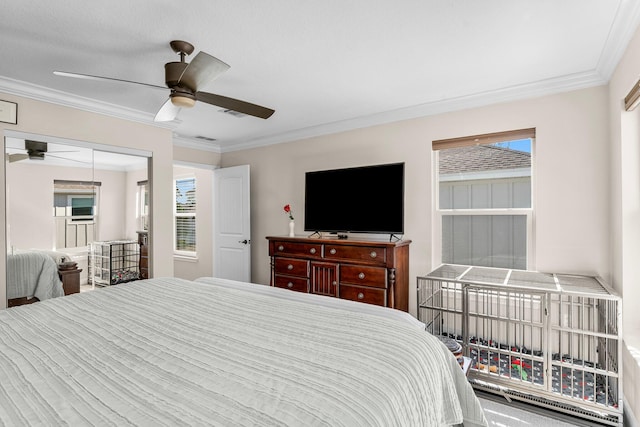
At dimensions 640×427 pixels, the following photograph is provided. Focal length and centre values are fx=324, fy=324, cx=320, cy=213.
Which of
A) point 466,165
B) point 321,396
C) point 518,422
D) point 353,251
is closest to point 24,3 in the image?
point 321,396

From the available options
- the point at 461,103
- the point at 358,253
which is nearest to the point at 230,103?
the point at 358,253

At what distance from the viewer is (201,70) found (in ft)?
6.25

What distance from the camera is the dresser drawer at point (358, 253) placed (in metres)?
3.20

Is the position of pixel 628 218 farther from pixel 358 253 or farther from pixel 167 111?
pixel 167 111

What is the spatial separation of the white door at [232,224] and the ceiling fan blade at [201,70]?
272cm

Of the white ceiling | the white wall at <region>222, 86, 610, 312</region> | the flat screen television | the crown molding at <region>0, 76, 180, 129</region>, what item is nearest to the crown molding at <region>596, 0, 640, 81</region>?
the white ceiling

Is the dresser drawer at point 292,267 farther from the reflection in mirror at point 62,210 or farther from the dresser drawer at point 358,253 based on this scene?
the reflection in mirror at point 62,210

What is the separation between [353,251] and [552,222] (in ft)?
5.85

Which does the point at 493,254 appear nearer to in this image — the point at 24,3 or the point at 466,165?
the point at 466,165

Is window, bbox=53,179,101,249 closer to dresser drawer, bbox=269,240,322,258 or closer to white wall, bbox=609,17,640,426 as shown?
dresser drawer, bbox=269,240,322,258

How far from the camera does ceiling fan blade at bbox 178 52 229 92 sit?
71.0 inches

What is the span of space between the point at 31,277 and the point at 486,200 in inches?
169

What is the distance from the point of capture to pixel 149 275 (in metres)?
3.69

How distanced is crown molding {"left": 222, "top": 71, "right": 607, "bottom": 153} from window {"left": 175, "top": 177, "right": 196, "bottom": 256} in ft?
7.26
